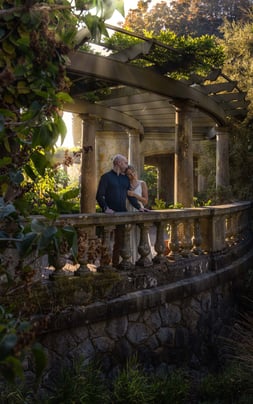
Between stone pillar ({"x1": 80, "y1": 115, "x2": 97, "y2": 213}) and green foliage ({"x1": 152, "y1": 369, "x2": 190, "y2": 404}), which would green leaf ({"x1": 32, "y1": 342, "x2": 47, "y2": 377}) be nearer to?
green foliage ({"x1": 152, "y1": 369, "x2": 190, "y2": 404})

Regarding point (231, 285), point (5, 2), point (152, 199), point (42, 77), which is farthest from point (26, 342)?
point (152, 199)

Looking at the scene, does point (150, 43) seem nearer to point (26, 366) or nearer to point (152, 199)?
point (26, 366)

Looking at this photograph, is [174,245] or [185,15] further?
[185,15]

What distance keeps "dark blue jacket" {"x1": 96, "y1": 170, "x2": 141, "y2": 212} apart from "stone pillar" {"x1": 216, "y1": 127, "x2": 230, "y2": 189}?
6.66 metres

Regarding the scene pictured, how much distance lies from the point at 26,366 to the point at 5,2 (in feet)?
9.08

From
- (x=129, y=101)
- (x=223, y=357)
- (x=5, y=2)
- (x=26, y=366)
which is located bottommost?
(x=223, y=357)

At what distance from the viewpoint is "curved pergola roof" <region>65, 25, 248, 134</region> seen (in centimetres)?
649

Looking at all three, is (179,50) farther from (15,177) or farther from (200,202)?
(200,202)

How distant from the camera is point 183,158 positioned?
848 cm

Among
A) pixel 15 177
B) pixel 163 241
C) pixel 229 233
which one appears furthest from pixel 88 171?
pixel 15 177

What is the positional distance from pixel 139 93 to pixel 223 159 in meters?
3.86

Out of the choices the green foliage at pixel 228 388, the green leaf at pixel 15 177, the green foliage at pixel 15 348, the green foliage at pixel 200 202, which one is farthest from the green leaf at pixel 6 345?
the green foliage at pixel 200 202

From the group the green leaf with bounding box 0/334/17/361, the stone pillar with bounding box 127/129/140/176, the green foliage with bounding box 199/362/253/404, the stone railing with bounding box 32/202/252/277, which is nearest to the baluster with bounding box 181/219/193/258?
the stone railing with bounding box 32/202/252/277

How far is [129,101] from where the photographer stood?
988cm
